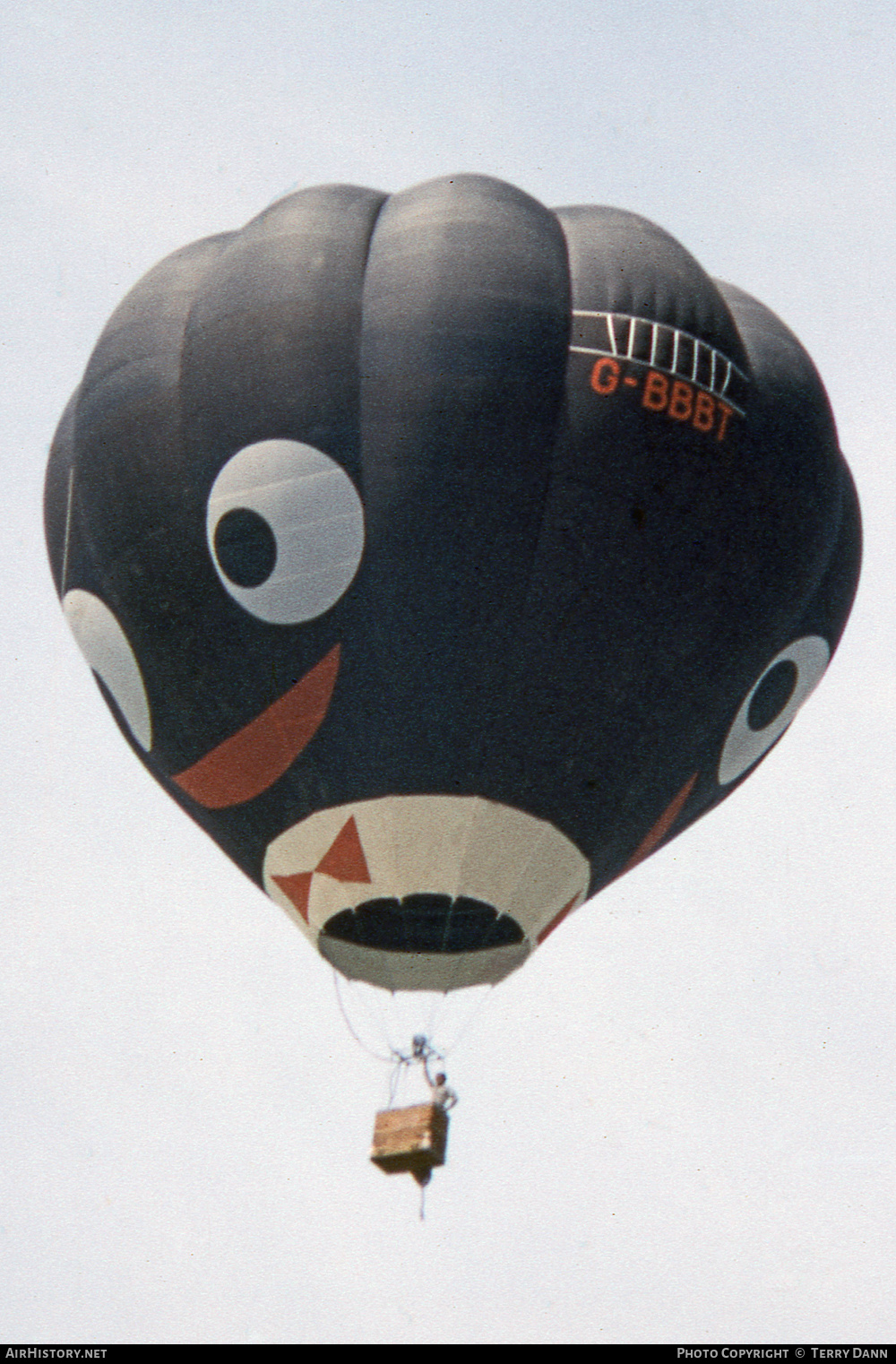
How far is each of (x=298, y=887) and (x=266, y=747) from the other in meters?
1.13

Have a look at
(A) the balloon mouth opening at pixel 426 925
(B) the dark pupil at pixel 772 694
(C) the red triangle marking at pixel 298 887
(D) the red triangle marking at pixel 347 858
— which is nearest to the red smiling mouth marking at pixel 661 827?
(B) the dark pupil at pixel 772 694

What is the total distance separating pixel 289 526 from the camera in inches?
741

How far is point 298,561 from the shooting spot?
18.8m

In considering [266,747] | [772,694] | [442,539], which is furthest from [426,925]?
[772,694]

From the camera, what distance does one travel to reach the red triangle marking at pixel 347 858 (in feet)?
62.7

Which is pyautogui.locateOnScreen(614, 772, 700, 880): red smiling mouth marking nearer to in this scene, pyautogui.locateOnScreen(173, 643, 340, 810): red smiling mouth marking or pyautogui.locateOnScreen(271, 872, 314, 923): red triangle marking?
pyautogui.locateOnScreen(271, 872, 314, 923): red triangle marking

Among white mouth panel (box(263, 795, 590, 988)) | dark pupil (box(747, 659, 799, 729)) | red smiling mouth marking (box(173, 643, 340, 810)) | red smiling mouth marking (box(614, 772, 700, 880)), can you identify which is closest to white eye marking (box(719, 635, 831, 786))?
dark pupil (box(747, 659, 799, 729))

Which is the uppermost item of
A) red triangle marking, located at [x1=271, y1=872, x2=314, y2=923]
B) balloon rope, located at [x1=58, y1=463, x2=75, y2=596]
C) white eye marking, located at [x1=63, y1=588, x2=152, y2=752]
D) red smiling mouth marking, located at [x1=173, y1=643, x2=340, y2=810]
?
balloon rope, located at [x1=58, y1=463, x2=75, y2=596]

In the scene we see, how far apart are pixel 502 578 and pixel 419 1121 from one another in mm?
3827

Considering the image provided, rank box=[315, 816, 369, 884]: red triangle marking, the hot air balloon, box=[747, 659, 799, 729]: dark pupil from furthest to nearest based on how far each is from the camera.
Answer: box=[747, 659, 799, 729]: dark pupil
box=[315, 816, 369, 884]: red triangle marking
the hot air balloon

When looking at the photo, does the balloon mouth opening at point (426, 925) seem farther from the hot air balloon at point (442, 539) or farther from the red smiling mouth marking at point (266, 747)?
the red smiling mouth marking at point (266, 747)

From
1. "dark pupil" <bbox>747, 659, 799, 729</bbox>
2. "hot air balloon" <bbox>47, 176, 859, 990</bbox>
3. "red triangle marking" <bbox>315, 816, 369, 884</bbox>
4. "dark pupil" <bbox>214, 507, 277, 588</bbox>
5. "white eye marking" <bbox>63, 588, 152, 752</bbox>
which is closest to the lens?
"hot air balloon" <bbox>47, 176, 859, 990</bbox>

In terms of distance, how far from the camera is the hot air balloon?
736 inches

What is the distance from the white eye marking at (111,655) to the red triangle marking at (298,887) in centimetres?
→ 158
